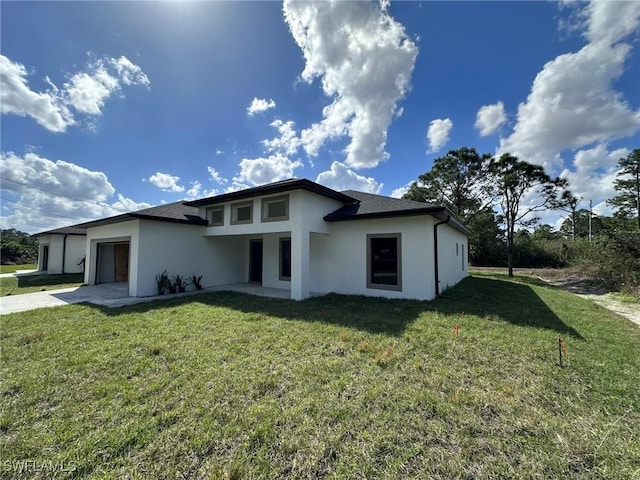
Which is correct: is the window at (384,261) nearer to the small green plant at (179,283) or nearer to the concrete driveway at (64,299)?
the small green plant at (179,283)

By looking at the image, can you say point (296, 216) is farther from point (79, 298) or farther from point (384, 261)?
point (79, 298)

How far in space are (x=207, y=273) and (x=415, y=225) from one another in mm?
9145

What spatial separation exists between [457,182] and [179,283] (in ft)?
76.6

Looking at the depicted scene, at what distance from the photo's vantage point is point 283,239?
436 inches

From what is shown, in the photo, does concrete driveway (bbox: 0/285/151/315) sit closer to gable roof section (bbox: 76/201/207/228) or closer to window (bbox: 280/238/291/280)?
gable roof section (bbox: 76/201/207/228)

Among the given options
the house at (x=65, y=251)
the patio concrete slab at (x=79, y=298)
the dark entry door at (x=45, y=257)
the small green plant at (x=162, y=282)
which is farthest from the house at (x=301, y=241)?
the dark entry door at (x=45, y=257)

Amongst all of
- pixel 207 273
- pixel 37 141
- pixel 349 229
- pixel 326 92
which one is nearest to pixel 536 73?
pixel 326 92

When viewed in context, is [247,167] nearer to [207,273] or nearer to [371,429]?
[207,273]

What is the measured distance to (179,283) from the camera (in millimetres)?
10203

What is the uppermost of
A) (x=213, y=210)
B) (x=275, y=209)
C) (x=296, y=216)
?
(x=213, y=210)

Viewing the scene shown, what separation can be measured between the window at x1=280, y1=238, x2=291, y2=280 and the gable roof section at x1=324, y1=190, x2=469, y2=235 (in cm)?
264

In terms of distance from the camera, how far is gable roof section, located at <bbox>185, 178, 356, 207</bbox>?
8.20 m

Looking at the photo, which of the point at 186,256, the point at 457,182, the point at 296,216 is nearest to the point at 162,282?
the point at 186,256

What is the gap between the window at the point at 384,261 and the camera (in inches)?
334
